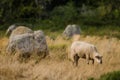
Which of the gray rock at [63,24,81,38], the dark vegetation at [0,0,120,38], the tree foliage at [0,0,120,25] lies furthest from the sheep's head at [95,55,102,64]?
the tree foliage at [0,0,120,25]

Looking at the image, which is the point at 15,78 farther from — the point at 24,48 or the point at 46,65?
the point at 24,48

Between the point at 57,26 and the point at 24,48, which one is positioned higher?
the point at 24,48

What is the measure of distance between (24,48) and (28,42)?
1.07ft

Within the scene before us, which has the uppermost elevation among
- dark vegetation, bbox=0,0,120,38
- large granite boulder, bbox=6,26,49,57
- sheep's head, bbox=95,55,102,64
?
large granite boulder, bbox=6,26,49,57

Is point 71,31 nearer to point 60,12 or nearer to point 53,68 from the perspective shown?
point 60,12

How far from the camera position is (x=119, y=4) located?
118 ft

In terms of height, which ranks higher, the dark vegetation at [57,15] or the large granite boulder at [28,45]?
the large granite boulder at [28,45]

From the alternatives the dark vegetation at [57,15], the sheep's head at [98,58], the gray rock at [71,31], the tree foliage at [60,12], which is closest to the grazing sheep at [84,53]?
the sheep's head at [98,58]

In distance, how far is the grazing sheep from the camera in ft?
41.9

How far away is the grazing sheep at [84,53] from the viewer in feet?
41.9

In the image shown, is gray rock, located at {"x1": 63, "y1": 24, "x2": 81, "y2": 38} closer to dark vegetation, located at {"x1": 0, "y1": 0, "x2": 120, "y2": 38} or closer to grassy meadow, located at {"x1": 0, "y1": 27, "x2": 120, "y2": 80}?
dark vegetation, located at {"x1": 0, "y1": 0, "x2": 120, "y2": 38}

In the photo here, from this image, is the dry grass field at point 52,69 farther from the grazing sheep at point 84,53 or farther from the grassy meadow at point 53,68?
the grazing sheep at point 84,53

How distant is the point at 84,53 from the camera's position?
13.1 m

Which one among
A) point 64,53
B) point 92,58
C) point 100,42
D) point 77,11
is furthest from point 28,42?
point 77,11
